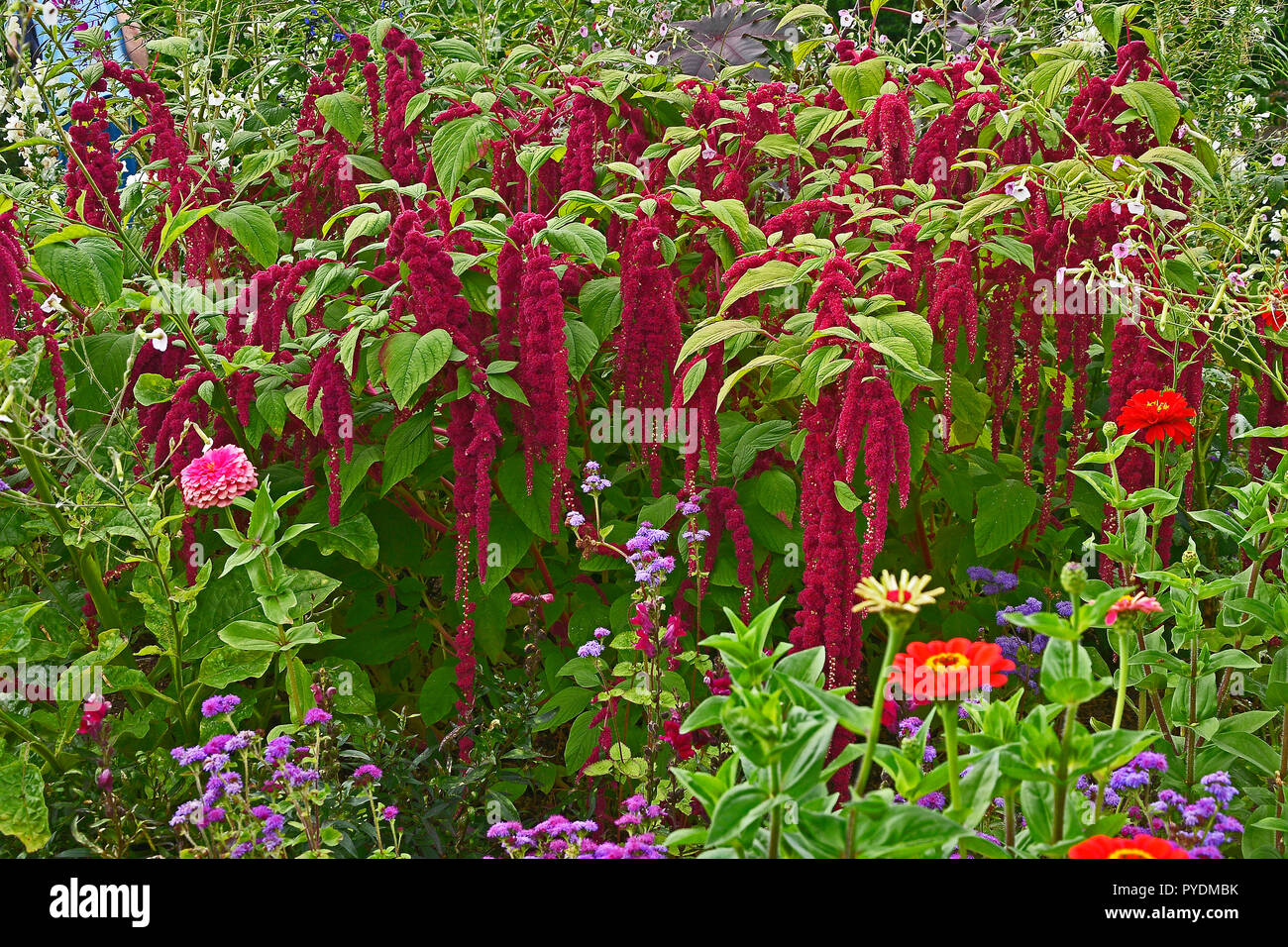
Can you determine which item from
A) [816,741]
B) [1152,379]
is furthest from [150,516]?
[1152,379]

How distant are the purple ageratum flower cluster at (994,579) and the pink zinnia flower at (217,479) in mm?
1374

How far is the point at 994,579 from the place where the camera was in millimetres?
2244

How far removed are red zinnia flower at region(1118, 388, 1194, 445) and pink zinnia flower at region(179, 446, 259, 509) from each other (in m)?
1.46

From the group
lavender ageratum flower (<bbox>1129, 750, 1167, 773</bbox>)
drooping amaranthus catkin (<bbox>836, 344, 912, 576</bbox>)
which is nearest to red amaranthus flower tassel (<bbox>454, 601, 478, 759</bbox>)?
drooping amaranthus catkin (<bbox>836, 344, 912, 576</bbox>)

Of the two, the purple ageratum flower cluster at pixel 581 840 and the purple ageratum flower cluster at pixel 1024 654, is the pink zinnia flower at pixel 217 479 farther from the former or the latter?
the purple ageratum flower cluster at pixel 1024 654

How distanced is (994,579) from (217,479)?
1469 mm

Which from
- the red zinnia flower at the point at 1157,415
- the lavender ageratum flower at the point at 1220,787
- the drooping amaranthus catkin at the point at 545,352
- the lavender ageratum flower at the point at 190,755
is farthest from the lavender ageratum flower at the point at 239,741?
the red zinnia flower at the point at 1157,415

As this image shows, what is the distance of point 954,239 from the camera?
185 centimetres

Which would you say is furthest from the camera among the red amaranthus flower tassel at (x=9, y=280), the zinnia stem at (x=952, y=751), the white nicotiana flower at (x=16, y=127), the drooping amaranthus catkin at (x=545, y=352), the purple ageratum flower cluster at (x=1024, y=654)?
the white nicotiana flower at (x=16, y=127)

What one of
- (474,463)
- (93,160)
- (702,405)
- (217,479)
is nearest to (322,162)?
(93,160)

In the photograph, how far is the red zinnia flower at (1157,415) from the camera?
1.85m

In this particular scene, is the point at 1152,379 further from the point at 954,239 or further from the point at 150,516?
the point at 150,516

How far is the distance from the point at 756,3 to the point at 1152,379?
2.69 metres

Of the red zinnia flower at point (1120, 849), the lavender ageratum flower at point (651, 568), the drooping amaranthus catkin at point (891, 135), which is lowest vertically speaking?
the red zinnia flower at point (1120, 849)
